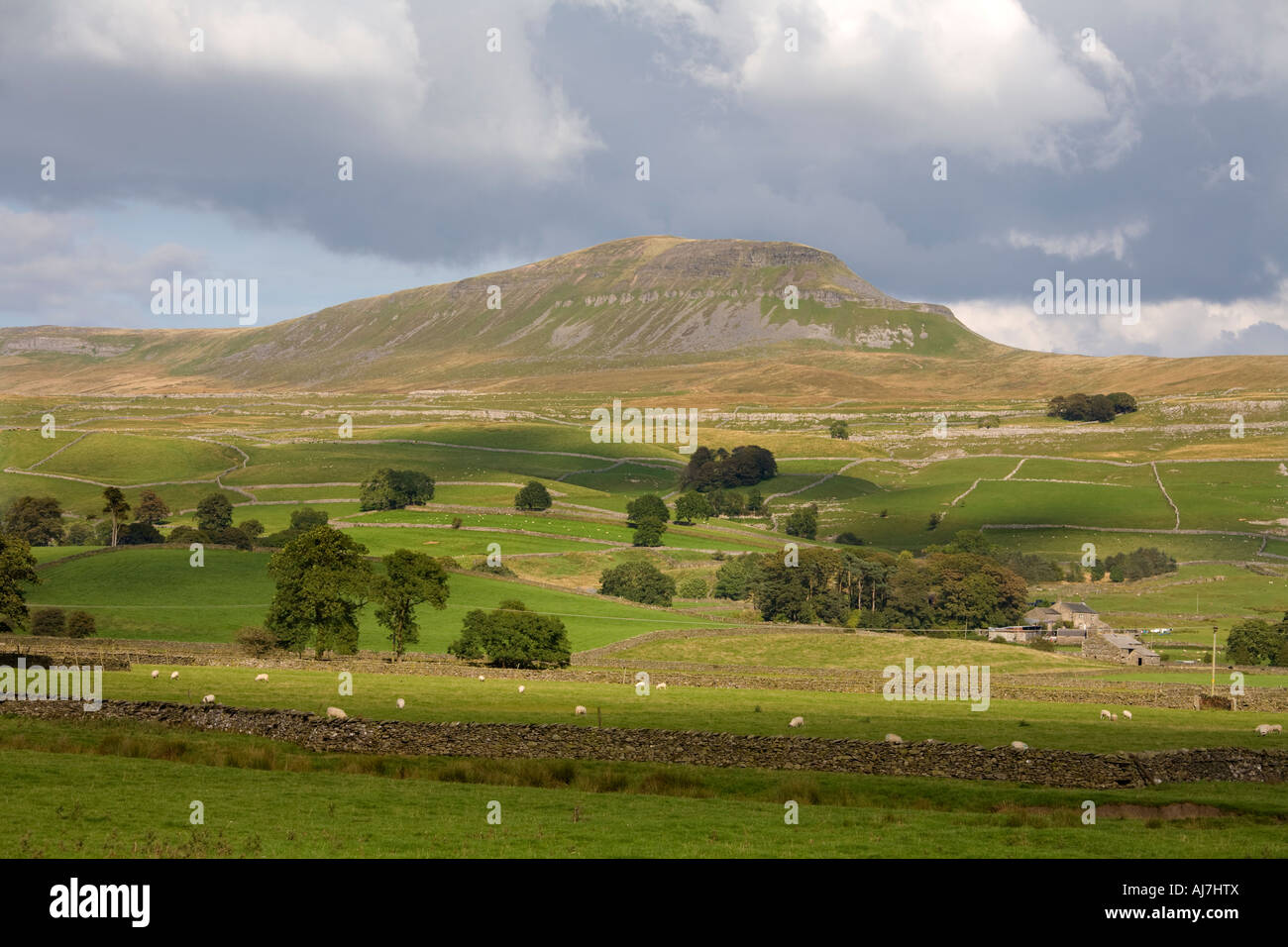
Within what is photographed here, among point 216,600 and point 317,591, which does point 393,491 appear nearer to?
point 216,600

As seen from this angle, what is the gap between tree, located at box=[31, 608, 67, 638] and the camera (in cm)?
8525

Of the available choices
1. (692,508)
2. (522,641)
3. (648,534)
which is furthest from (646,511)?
(522,641)

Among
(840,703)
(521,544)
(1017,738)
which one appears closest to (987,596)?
(521,544)

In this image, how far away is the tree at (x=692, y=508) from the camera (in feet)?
580

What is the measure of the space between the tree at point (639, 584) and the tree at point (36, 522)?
223 feet

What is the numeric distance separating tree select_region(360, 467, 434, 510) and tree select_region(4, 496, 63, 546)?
4214cm

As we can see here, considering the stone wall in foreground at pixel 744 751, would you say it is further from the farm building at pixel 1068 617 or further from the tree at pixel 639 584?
the tree at pixel 639 584

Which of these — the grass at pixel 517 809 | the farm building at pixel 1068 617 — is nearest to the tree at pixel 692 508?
the farm building at pixel 1068 617

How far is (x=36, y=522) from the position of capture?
13950 centimetres

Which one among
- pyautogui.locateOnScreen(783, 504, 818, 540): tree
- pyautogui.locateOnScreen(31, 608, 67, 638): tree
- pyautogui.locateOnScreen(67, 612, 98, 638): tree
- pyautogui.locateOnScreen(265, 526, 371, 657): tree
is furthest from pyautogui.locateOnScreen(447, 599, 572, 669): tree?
pyautogui.locateOnScreen(783, 504, 818, 540): tree

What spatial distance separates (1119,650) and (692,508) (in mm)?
85813

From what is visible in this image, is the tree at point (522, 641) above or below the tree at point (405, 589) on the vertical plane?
below

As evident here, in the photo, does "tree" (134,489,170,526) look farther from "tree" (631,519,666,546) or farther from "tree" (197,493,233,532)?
"tree" (631,519,666,546)
